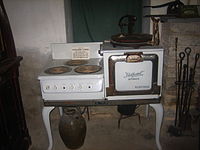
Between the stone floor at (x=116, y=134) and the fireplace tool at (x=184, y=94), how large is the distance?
85 mm

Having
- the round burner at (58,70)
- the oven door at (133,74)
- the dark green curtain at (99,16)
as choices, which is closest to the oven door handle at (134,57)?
the oven door at (133,74)

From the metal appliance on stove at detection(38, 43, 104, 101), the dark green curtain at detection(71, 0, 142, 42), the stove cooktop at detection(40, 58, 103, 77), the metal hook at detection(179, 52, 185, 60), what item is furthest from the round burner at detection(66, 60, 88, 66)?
the metal hook at detection(179, 52, 185, 60)

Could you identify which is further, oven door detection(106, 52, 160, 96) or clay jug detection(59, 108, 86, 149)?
clay jug detection(59, 108, 86, 149)

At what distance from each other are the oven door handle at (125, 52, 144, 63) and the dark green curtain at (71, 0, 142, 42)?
1.17 m

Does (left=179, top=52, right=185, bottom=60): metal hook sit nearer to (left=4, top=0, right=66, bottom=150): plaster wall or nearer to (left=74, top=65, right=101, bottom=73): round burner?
(left=74, top=65, right=101, bottom=73): round burner

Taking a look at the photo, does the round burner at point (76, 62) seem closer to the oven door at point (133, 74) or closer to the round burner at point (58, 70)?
the round burner at point (58, 70)

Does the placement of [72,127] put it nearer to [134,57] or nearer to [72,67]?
[72,67]

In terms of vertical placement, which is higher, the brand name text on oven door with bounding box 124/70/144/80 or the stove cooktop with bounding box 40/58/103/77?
the stove cooktop with bounding box 40/58/103/77

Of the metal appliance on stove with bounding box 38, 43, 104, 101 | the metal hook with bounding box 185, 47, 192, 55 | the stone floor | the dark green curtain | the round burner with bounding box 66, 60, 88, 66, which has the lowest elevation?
the stone floor

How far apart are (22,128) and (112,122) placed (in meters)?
1.05

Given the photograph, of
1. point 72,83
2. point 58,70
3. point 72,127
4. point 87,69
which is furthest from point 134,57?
point 72,127

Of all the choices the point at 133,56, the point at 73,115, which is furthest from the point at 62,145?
the point at 133,56

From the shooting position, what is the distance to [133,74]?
178 centimetres

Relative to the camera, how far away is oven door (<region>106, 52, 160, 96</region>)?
174 cm
